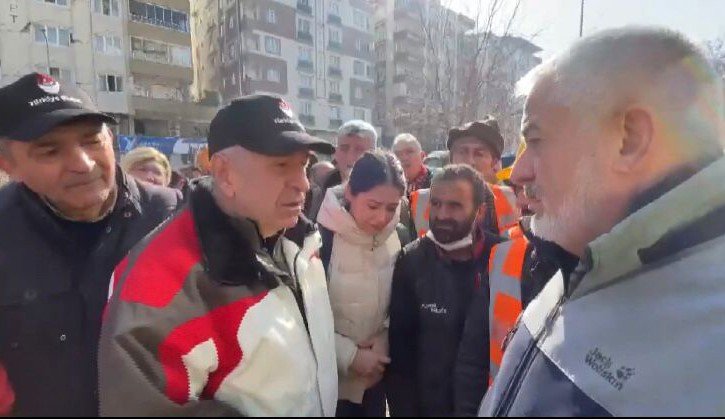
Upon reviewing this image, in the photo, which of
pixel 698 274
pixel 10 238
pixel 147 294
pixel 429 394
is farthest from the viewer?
pixel 429 394

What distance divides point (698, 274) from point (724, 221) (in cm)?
15

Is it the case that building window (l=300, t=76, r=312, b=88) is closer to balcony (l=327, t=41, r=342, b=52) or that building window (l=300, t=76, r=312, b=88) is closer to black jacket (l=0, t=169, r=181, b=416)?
balcony (l=327, t=41, r=342, b=52)

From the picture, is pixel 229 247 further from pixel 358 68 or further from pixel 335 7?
pixel 358 68

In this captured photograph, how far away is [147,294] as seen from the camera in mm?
1444

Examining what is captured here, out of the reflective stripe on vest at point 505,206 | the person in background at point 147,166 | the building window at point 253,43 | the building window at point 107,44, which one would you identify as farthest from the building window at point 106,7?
the reflective stripe on vest at point 505,206

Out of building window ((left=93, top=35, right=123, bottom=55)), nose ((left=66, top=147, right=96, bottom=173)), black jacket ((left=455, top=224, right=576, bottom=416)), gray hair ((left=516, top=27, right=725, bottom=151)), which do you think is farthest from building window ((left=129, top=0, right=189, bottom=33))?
gray hair ((left=516, top=27, right=725, bottom=151))

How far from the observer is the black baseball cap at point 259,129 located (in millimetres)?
1802

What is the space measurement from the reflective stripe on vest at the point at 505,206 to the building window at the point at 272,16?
4236 cm

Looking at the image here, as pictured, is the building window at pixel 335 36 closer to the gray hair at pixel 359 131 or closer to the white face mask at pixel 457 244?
the gray hair at pixel 359 131

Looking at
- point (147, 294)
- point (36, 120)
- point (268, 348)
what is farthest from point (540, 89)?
point (36, 120)

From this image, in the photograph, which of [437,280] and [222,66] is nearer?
[437,280]

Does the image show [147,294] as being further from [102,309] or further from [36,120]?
[36,120]

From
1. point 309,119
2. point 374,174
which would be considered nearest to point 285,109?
point 374,174

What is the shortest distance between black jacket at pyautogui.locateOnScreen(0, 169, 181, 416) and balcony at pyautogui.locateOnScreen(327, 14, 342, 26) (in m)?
49.5
